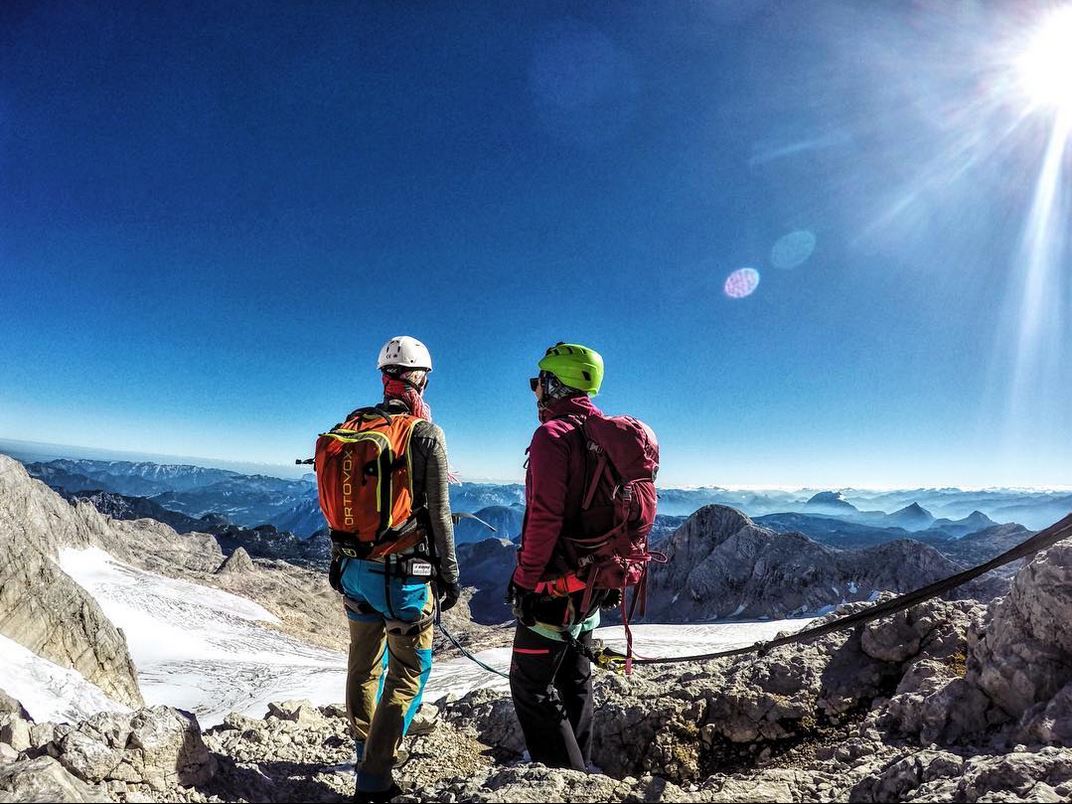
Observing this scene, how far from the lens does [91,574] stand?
173ft

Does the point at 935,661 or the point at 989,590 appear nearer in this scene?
the point at 935,661

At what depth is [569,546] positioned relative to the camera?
406 centimetres

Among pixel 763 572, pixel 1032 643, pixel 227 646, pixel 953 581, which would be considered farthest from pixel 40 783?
pixel 763 572

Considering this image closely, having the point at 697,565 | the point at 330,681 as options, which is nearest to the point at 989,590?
the point at 330,681

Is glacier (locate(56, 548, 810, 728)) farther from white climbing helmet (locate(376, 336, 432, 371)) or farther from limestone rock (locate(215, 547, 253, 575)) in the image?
white climbing helmet (locate(376, 336, 432, 371))

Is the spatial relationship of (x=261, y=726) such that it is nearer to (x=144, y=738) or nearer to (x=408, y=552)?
(x=144, y=738)

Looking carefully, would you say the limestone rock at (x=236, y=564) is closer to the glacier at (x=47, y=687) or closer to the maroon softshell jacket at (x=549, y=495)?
the glacier at (x=47, y=687)

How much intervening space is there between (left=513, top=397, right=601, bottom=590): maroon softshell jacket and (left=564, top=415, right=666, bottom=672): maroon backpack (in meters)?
0.10

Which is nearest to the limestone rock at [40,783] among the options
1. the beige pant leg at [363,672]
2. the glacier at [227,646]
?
the beige pant leg at [363,672]

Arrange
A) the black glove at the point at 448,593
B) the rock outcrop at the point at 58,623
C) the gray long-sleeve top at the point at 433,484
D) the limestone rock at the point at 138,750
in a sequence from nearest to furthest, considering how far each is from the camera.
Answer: the limestone rock at the point at 138,750
the gray long-sleeve top at the point at 433,484
the black glove at the point at 448,593
the rock outcrop at the point at 58,623

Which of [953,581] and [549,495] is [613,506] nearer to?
[549,495]

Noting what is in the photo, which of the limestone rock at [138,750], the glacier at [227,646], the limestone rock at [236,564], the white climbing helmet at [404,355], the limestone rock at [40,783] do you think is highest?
the white climbing helmet at [404,355]

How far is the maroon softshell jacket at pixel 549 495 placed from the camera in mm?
3863

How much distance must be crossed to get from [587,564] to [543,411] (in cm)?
133
